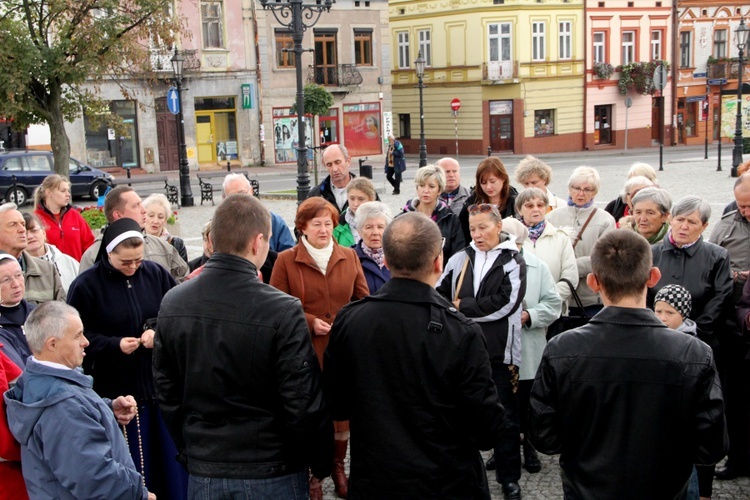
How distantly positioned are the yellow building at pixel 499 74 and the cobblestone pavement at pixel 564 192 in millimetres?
4509

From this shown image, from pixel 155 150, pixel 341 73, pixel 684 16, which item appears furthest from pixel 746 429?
pixel 684 16

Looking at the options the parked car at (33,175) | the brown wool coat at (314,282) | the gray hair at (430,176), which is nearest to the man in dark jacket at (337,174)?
the gray hair at (430,176)

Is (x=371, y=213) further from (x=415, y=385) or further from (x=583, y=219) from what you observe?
(x=415, y=385)

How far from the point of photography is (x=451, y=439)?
3.44 m

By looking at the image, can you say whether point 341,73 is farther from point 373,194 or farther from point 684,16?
point 373,194

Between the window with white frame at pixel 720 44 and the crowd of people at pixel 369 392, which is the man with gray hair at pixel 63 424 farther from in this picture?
the window with white frame at pixel 720 44

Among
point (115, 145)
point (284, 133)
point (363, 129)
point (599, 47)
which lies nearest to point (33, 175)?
point (115, 145)

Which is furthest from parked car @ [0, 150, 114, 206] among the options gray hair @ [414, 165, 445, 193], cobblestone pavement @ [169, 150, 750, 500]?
gray hair @ [414, 165, 445, 193]

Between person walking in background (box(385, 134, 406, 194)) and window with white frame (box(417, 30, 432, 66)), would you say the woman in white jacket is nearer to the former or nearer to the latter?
person walking in background (box(385, 134, 406, 194))

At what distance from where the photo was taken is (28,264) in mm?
5848

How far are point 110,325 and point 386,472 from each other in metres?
2.25

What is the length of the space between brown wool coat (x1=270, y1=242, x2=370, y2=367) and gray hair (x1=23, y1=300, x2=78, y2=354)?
1727mm

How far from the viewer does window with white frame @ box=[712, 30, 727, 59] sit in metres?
47.7

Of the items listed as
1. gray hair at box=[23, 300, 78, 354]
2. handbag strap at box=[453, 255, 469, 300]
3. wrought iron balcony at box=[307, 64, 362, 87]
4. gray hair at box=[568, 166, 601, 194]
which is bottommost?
handbag strap at box=[453, 255, 469, 300]
